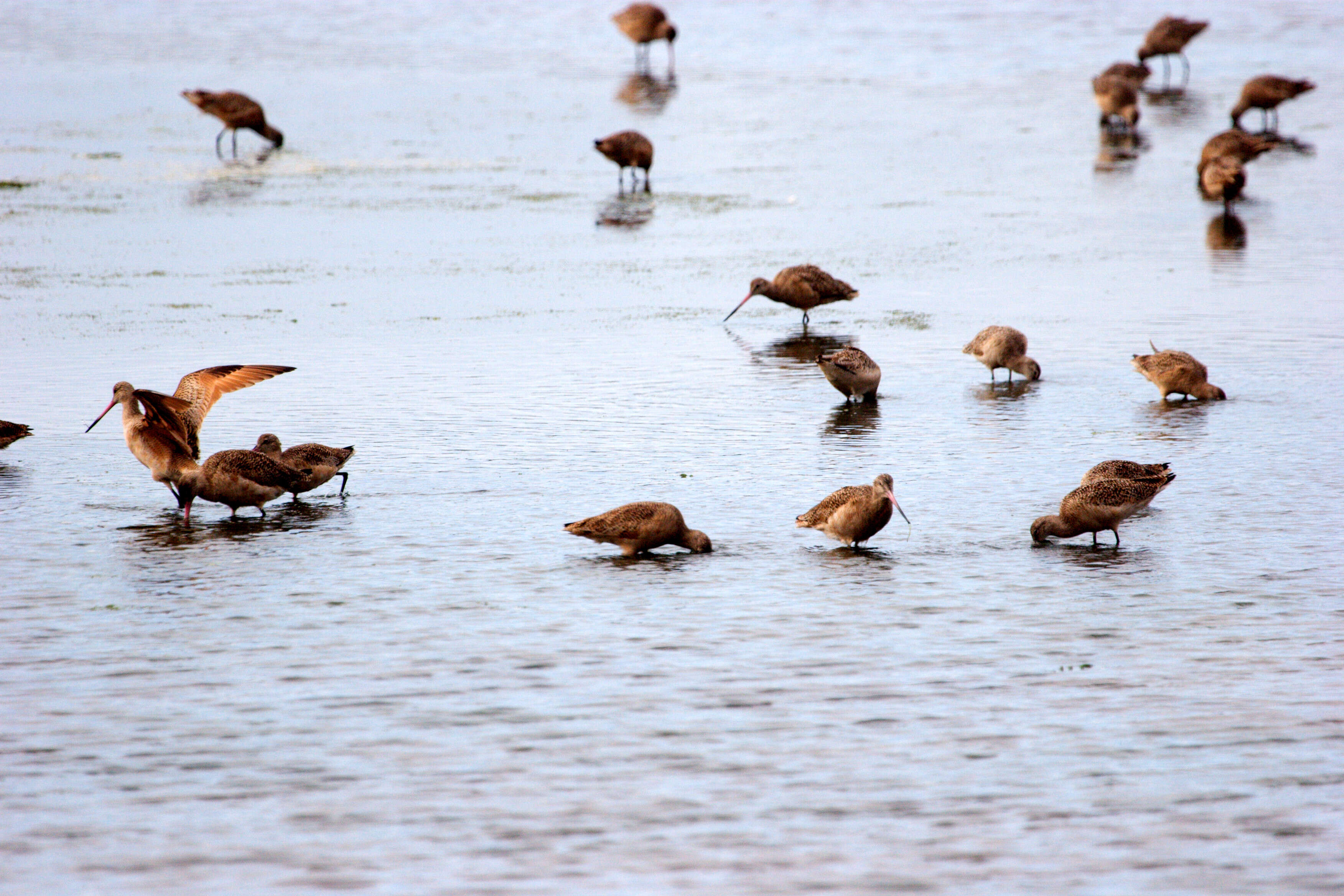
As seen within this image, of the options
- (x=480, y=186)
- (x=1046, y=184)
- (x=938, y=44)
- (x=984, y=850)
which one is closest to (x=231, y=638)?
(x=984, y=850)

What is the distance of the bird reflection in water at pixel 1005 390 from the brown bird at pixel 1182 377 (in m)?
1.21

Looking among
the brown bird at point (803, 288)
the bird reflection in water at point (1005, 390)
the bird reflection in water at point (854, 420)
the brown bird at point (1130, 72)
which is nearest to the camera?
the bird reflection in water at point (854, 420)

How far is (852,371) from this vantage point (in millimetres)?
15883

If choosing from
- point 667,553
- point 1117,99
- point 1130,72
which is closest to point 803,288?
point 667,553

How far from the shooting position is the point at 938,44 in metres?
52.8

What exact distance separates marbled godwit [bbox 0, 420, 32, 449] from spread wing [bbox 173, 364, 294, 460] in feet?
4.58

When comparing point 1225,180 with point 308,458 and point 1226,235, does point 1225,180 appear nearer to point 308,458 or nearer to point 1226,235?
point 1226,235

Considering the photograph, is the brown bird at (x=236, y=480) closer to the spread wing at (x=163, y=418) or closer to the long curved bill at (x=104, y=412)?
the spread wing at (x=163, y=418)

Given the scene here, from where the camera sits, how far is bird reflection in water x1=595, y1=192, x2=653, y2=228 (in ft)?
87.1

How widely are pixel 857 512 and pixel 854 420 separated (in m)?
4.26

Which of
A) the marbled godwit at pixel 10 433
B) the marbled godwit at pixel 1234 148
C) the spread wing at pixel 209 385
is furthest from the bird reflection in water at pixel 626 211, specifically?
the marbled godwit at pixel 10 433

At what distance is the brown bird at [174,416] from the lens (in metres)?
12.6

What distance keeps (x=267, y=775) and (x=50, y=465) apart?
273 inches

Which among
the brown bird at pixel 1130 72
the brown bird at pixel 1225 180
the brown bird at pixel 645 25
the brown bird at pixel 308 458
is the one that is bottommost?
the brown bird at pixel 308 458
